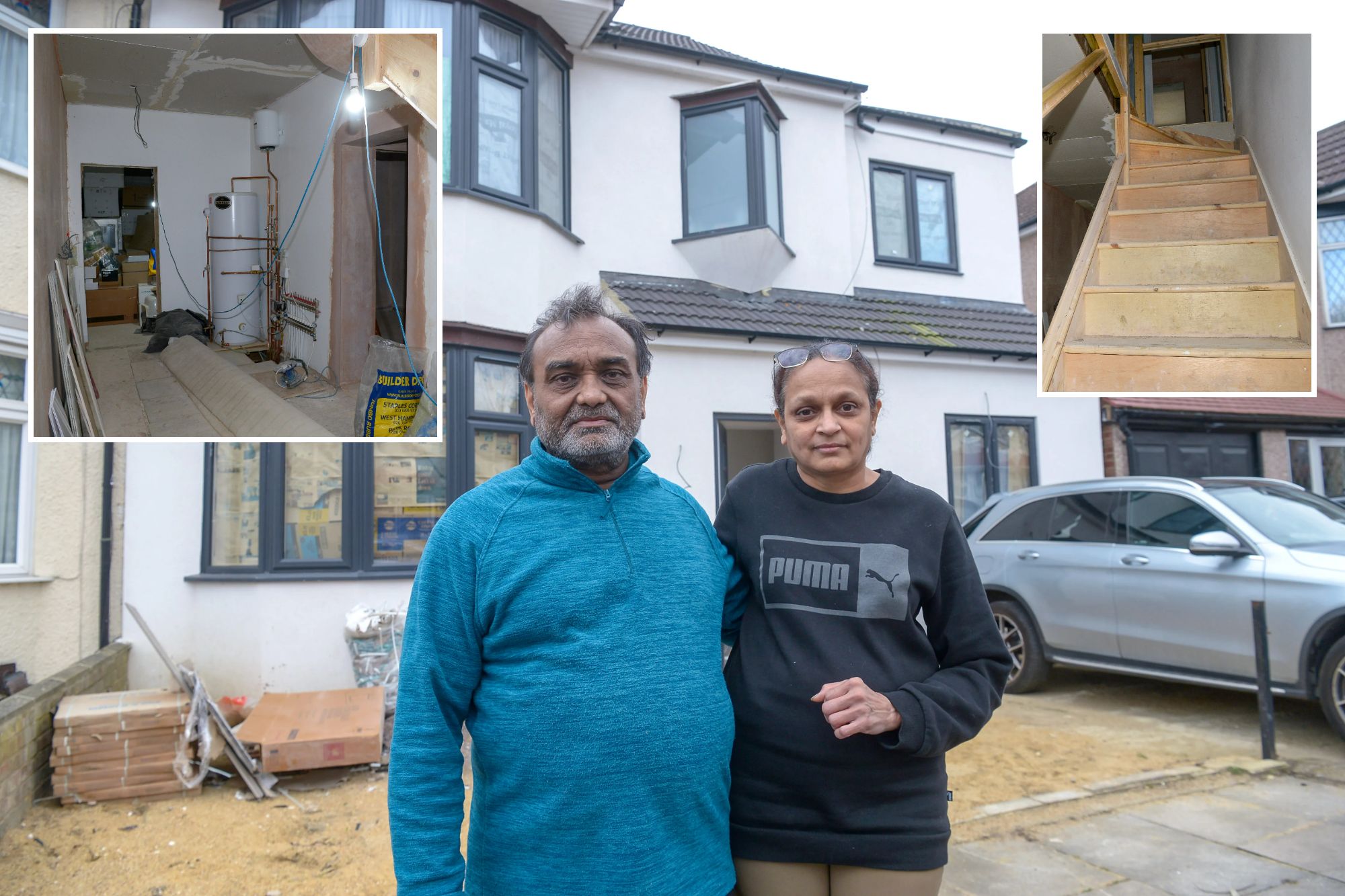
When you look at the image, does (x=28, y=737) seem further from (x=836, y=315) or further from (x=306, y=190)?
(x=836, y=315)

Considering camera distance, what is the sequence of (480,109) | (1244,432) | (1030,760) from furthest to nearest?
1. (1244,432)
2. (480,109)
3. (1030,760)

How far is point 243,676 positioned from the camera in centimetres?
755

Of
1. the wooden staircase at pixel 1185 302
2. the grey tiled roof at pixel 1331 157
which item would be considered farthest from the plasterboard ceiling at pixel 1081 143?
the grey tiled roof at pixel 1331 157

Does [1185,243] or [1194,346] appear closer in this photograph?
[1194,346]

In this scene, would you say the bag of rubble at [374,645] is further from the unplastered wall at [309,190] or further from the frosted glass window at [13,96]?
the frosted glass window at [13,96]

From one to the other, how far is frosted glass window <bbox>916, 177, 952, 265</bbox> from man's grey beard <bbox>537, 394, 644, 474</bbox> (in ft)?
34.9

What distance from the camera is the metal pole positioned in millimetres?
5656

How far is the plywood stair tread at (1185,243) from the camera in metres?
4.75

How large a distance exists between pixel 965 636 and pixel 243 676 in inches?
279

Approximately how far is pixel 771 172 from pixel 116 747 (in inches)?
324

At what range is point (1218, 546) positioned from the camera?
606 centimetres

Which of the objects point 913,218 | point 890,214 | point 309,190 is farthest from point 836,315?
point 309,190

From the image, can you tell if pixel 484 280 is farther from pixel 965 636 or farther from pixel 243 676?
pixel 965 636

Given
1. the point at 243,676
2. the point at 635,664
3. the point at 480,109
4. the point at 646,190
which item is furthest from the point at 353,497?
the point at 635,664
